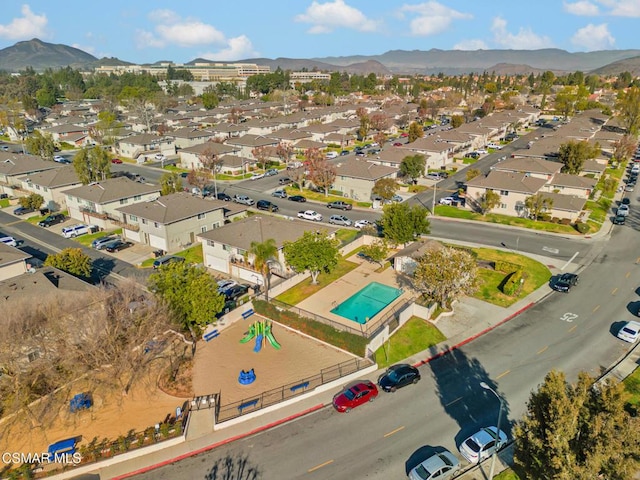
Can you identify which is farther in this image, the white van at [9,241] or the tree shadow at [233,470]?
the white van at [9,241]

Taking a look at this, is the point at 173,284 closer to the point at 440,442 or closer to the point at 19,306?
the point at 19,306

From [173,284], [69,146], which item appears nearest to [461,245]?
[173,284]

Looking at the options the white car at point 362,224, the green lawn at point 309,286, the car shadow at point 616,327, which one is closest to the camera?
the car shadow at point 616,327

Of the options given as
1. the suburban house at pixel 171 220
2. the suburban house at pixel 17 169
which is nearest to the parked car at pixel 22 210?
the suburban house at pixel 17 169

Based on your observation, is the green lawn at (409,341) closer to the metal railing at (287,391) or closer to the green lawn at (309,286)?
the metal railing at (287,391)

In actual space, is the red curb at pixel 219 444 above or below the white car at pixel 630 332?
below

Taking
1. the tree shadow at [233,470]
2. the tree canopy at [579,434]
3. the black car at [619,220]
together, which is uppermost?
the tree canopy at [579,434]

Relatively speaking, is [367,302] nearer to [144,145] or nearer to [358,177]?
[358,177]

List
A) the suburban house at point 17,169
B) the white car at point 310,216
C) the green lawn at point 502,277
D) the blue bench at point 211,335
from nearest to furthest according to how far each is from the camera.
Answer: the blue bench at point 211,335 → the green lawn at point 502,277 → the white car at point 310,216 → the suburban house at point 17,169

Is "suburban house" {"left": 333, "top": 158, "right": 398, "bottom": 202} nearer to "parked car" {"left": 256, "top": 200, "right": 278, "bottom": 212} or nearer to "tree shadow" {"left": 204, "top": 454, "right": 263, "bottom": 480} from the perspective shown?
"parked car" {"left": 256, "top": 200, "right": 278, "bottom": 212}
